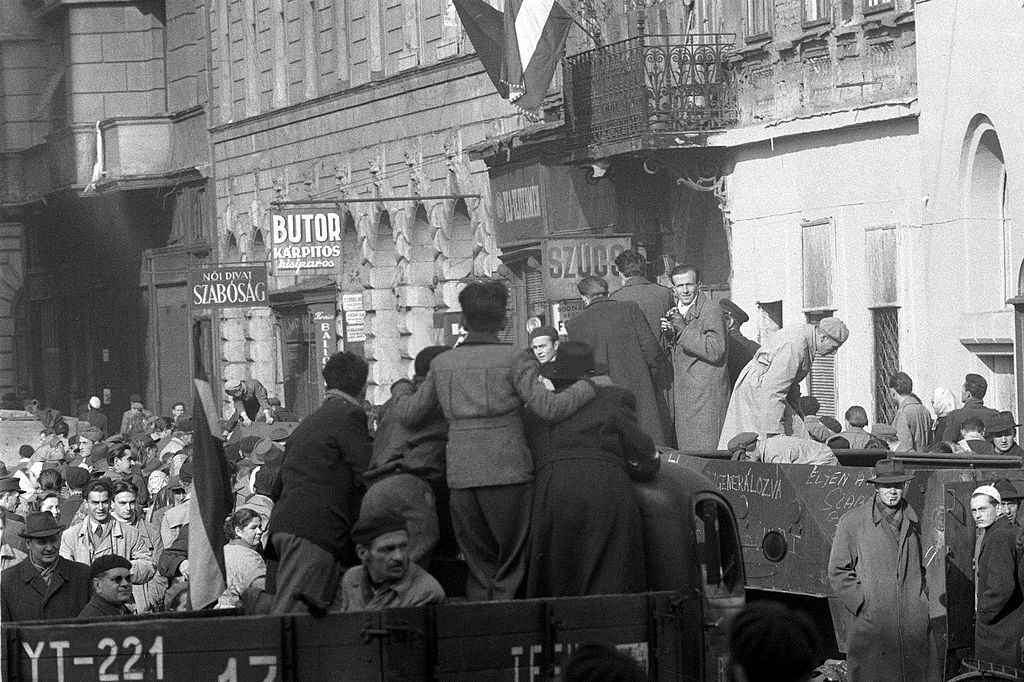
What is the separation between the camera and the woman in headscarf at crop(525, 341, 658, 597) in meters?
9.12

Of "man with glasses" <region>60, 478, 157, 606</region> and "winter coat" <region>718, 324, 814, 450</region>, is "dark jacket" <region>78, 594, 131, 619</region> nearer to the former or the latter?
"man with glasses" <region>60, 478, 157, 606</region>

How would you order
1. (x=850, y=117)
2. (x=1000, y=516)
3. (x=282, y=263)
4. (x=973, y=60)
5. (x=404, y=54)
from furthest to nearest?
1. (x=404, y=54)
2. (x=282, y=263)
3. (x=850, y=117)
4. (x=973, y=60)
5. (x=1000, y=516)

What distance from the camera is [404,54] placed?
3638 centimetres

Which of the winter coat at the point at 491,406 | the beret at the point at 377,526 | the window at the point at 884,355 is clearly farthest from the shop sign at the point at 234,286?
the beret at the point at 377,526

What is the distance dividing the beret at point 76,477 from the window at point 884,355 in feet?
26.0

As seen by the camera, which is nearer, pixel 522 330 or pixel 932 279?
pixel 932 279

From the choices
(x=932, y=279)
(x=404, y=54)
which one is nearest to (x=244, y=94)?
(x=404, y=54)

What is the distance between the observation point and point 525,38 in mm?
26172

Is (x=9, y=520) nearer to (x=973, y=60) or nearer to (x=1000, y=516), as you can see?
(x=1000, y=516)

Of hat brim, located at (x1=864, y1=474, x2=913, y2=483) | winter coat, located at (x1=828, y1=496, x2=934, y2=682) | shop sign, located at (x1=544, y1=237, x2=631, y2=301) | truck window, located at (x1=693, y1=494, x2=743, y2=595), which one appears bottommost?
winter coat, located at (x1=828, y1=496, x2=934, y2=682)

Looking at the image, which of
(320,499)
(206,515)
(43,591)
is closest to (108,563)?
A: (43,591)

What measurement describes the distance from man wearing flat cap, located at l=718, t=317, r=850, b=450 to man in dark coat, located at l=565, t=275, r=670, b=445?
0.63 m

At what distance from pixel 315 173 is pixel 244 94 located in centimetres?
539

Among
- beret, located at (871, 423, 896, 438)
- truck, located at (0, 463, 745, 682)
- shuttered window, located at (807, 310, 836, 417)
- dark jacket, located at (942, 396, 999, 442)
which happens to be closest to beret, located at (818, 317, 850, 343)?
dark jacket, located at (942, 396, 999, 442)
